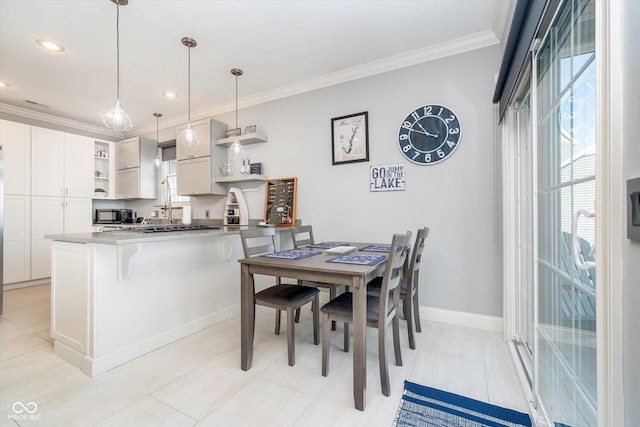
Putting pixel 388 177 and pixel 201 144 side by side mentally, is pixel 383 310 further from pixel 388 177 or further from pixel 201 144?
pixel 201 144

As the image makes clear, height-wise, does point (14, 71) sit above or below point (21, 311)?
above

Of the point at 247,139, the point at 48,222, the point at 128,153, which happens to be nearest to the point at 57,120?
the point at 128,153

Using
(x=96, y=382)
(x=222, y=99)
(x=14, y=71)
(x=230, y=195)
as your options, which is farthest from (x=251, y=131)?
(x=96, y=382)

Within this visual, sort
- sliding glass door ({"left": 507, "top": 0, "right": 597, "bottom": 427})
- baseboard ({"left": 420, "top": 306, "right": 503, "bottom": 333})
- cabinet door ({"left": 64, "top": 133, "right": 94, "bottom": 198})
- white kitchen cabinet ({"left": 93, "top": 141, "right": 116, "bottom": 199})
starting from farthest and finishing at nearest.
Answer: white kitchen cabinet ({"left": 93, "top": 141, "right": 116, "bottom": 199}) → cabinet door ({"left": 64, "top": 133, "right": 94, "bottom": 198}) → baseboard ({"left": 420, "top": 306, "right": 503, "bottom": 333}) → sliding glass door ({"left": 507, "top": 0, "right": 597, "bottom": 427})

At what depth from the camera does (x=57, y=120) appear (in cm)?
452

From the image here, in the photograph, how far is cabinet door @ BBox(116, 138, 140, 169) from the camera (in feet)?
15.5

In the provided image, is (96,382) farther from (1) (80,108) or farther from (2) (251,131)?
(1) (80,108)

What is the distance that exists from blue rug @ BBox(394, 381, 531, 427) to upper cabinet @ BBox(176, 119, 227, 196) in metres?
3.35

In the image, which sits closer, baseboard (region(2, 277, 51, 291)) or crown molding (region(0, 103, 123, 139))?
baseboard (region(2, 277, 51, 291))

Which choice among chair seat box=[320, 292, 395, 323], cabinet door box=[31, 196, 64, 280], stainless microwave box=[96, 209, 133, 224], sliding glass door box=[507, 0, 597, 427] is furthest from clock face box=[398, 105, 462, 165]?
cabinet door box=[31, 196, 64, 280]

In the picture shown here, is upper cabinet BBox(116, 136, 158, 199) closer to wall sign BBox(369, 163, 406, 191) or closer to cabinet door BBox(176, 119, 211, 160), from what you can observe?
cabinet door BBox(176, 119, 211, 160)

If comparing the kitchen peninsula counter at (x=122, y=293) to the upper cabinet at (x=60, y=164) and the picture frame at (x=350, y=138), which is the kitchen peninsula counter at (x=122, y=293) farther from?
the upper cabinet at (x=60, y=164)

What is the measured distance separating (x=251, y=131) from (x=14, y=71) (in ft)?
8.45

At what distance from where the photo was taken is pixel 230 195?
3.83 meters
